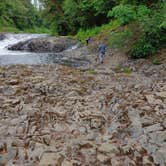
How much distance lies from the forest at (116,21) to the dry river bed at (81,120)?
5201 millimetres

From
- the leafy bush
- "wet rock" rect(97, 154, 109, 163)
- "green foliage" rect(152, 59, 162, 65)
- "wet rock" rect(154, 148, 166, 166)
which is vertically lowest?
"wet rock" rect(154, 148, 166, 166)

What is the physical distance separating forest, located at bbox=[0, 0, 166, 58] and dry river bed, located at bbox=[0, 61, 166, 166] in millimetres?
5201

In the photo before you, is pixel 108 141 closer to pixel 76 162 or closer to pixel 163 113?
pixel 76 162

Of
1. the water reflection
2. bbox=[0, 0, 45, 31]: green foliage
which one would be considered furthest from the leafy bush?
bbox=[0, 0, 45, 31]: green foliage

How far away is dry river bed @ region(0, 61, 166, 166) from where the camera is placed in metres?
9.80

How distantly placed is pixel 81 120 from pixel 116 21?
22148 mm

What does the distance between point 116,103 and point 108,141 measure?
125 inches

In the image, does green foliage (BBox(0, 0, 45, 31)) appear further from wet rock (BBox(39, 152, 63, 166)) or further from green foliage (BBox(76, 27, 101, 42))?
wet rock (BBox(39, 152, 63, 166))

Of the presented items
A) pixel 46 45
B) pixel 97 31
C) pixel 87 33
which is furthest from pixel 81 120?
pixel 87 33

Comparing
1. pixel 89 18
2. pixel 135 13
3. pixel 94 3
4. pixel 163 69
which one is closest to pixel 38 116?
pixel 163 69

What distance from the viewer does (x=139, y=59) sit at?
22.1 meters

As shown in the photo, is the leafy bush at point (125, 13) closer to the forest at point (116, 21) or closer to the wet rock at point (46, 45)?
the forest at point (116, 21)

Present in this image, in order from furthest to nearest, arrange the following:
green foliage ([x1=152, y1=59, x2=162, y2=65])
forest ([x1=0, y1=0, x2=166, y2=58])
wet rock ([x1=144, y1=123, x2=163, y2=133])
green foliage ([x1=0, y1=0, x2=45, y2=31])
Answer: green foliage ([x1=0, y1=0, x2=45, y2=31]) → forest ([x1=0, y1=0, x2=166, y2=58]) → green foliage ([x1=152, y1=59, x2=162, y2=65]) → wet rock ([x1=144, y1=123, x2=163, y2=133])

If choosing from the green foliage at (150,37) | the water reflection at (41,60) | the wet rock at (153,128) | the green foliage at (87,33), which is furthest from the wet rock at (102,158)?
the green foliage at (87,33)
